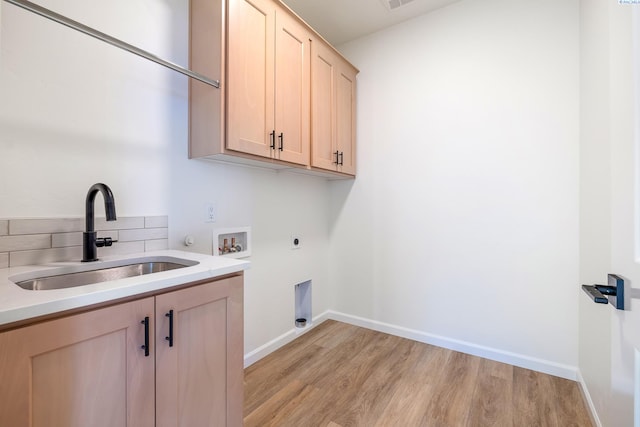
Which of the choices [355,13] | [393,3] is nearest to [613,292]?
[393,3]

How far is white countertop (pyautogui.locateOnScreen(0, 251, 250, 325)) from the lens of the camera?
666mm

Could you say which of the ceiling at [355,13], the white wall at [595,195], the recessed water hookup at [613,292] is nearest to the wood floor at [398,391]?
the white wall at [595,195]

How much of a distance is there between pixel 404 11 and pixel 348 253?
2187 millimetres

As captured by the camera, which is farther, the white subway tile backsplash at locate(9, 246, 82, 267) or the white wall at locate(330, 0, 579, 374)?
the white wall at locate(330, 0, 579, 374)

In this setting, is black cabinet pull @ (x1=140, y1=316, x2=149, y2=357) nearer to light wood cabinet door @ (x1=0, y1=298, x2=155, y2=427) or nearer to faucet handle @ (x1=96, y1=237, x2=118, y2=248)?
light wood cabinet door @ (x1=0, y1=298, x2=155, y2=427)

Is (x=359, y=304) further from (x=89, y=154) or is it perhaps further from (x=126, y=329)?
(x=89, y=154)

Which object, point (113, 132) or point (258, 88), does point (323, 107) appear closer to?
point (258, 88)

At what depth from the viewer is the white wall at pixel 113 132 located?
109 centimetres

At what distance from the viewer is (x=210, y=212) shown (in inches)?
69.7

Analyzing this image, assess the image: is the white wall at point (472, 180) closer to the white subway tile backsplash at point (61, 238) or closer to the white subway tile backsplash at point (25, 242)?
the white subway tile backsplash at point (61, 238)

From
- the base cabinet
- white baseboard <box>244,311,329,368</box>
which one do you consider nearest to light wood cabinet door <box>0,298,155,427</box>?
the base cabinet

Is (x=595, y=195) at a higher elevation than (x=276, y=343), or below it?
higher

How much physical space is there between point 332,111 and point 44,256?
2.00 metres

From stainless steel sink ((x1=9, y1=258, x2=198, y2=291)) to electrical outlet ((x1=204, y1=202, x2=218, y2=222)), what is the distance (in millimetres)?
465
